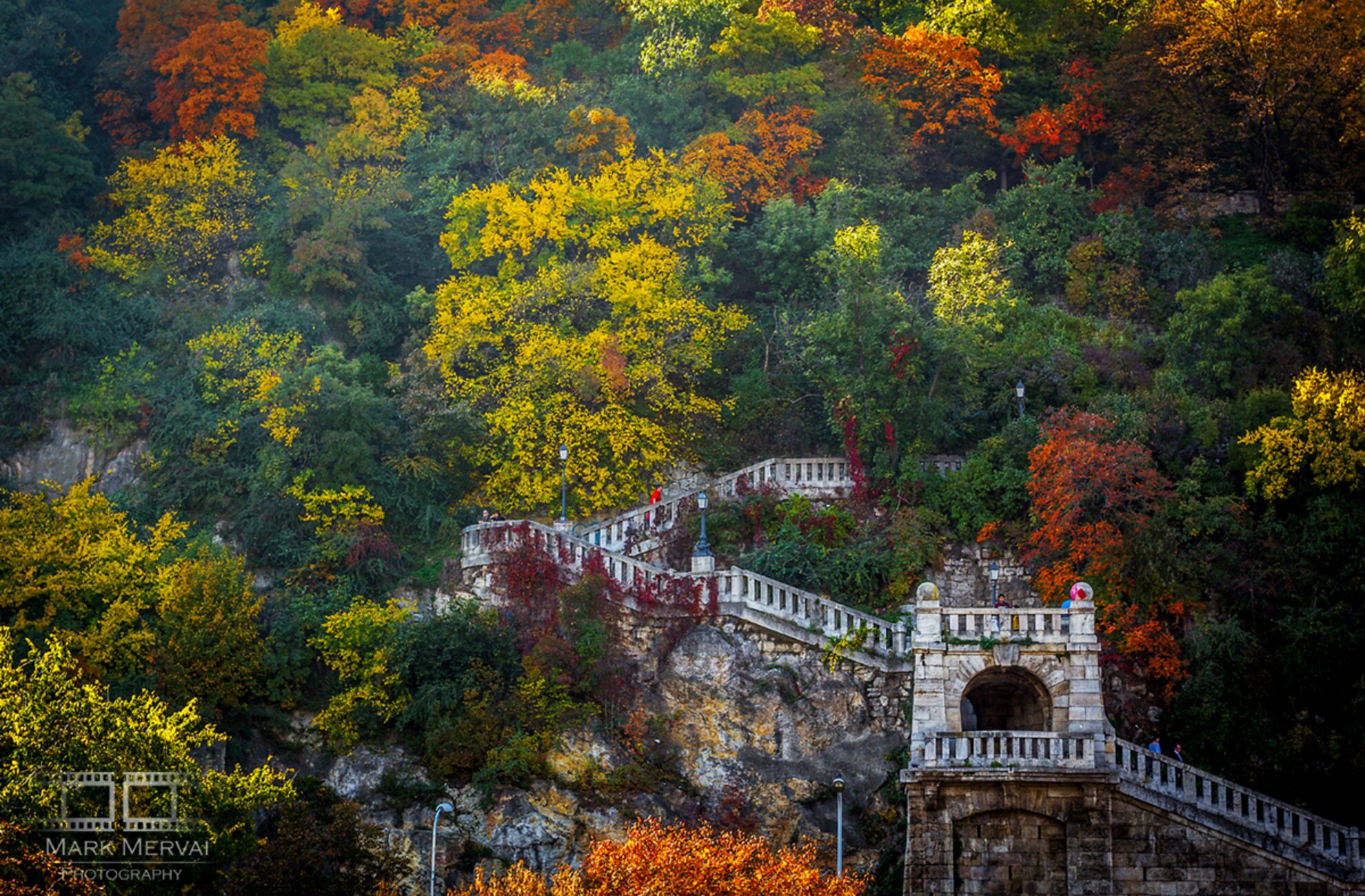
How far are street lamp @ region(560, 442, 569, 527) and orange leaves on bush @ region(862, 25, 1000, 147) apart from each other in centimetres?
1748

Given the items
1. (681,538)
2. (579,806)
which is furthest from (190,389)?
(579,806)

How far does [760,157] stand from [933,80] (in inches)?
255

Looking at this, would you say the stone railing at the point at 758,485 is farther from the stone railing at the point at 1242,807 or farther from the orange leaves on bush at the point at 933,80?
the orange leaves on bush at the point at 933,80

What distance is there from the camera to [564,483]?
138 feet

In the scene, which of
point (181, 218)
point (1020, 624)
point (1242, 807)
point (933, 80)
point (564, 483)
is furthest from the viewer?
point (933, 80)

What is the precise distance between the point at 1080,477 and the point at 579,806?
1309 centimetres

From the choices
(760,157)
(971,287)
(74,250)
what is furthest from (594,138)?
(74,250)

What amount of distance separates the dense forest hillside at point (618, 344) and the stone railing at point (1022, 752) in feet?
12.4

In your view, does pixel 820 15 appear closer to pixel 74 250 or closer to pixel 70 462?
pixel 74 250

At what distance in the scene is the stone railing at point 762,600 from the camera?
3784cm

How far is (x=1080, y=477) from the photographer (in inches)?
1547

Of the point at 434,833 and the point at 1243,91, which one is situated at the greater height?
the point at 1243,91

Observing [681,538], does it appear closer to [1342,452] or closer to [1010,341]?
[1010,341]

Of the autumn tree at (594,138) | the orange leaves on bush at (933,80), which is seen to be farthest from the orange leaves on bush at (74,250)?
the orange leaves on bush at (933,80)
